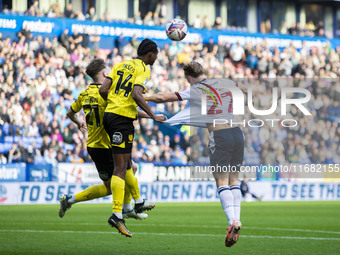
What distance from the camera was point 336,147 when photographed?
28.3m

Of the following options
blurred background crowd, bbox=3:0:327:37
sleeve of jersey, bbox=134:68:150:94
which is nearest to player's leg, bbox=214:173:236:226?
sleeve of jersey, bbox=134:68:150:94

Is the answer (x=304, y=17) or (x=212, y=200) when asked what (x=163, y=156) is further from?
(x=304, y=17)

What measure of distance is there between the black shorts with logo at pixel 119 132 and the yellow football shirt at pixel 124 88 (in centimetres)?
7

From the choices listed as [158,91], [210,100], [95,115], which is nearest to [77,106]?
[95,115]

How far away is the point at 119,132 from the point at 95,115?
1027 mm

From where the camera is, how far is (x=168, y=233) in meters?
11.8

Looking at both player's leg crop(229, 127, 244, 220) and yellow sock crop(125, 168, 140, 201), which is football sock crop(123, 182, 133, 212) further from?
player's leg crop(229, 127, 244, 220)

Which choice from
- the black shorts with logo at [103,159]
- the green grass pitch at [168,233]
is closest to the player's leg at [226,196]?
the green grass pitch at [168,233]

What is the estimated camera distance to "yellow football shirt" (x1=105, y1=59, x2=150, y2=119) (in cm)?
895

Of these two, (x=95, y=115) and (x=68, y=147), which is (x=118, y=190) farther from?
(x=68, y=147)

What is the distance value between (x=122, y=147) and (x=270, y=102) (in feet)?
64.9

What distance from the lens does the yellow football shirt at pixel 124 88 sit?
29.4 ft

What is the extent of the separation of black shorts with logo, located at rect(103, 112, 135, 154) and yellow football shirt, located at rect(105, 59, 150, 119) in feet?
0.24

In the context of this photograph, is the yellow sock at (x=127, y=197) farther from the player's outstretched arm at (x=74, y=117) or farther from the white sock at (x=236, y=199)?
the white sock at (x=236, y=199)
